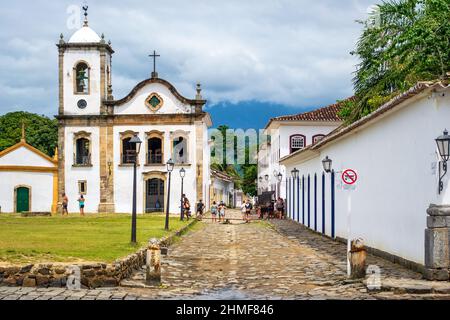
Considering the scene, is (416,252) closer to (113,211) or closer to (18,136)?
(113,211)

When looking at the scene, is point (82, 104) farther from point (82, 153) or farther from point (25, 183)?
point (25, 183)

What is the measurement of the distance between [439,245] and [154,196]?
31.6 meters

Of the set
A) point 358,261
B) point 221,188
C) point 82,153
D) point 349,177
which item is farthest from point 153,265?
point 221,188

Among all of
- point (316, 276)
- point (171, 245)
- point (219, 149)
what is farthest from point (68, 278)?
point (219, 149)

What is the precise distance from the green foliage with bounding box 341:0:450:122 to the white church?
50.4 ft

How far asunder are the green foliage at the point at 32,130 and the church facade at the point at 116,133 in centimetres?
2549

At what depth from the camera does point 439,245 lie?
1101 centimetres

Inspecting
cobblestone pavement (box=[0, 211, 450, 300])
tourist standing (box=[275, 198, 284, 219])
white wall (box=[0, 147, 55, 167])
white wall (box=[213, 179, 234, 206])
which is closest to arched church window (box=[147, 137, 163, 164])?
white wall (box=[0, 147, 55, 167])

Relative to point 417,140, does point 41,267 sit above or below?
below

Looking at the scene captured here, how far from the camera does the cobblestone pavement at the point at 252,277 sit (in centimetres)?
1000

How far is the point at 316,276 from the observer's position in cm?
1230

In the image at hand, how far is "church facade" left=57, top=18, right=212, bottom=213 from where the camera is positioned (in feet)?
134

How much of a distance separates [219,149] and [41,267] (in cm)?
5357

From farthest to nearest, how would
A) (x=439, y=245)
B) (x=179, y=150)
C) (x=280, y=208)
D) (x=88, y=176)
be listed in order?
(x=179, y=150), (x=88, y=176), (x=280, y=208), (x=439, y=245)
